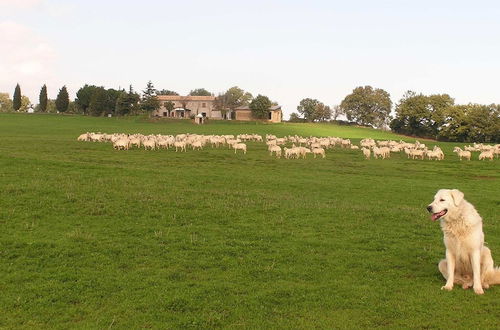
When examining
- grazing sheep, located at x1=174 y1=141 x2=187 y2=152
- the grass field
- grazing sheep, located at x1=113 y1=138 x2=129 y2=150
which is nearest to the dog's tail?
the grass field

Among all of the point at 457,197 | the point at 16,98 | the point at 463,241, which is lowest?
the point at 463,241

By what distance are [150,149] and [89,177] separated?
2412 centimetres

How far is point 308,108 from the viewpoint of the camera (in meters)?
177

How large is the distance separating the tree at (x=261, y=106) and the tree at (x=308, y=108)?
3903 centimetres

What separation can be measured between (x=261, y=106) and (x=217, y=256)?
4893 inches

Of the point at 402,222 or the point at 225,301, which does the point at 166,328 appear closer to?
the point at 225,301

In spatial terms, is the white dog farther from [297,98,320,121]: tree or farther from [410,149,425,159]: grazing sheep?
[297,98,320,121]: tree

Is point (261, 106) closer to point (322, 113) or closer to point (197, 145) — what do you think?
point (322, 113)

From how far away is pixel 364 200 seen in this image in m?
21.5

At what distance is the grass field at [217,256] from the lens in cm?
809

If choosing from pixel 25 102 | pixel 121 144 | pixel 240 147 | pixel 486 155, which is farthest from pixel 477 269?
pixel 25 102

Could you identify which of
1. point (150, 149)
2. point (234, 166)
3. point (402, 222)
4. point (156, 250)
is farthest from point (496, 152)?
point (156, 250)

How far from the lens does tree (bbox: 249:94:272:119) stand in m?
134

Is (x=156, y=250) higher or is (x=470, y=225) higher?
(x=470, y=225)
